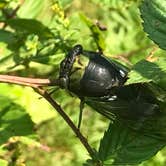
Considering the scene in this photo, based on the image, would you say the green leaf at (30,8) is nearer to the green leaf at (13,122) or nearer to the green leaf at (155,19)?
the green leaf at (13,122)

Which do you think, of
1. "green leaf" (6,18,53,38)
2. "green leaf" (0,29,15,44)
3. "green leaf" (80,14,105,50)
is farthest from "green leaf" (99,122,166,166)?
"green leaf" (0,29,15,44)

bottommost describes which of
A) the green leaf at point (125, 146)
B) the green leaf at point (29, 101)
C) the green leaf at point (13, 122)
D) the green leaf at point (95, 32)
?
the green leaf at point (29, 101)

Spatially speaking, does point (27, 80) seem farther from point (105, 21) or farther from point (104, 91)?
point (105, 21)

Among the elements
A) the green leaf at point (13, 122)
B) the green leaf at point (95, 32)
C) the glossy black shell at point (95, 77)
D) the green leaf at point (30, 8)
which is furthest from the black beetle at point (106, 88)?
the green leaf at point (30, 8)

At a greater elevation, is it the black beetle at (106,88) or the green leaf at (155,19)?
the green leaf at (155,19)

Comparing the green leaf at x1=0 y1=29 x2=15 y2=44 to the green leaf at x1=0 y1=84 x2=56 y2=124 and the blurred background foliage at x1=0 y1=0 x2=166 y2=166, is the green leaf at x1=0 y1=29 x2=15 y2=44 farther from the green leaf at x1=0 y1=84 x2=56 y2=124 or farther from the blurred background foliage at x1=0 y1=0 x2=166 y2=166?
the green leaf at x1=0 y1=84 x2=56 y2=124

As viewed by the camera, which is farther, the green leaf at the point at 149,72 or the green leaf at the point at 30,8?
the green leaf at the point at 30,8

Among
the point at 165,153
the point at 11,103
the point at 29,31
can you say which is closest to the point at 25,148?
the point at 165,153

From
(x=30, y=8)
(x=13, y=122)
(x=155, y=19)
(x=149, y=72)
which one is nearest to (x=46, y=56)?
(x=13, y=122)
